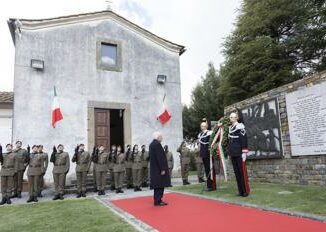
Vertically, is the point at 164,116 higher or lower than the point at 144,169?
higher

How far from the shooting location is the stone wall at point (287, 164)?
890cm

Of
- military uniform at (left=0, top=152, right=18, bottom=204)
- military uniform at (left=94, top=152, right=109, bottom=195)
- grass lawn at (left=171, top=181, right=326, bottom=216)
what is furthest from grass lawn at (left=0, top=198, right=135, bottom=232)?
military uniform at (left=94, top=152, right=109, bottom=195)

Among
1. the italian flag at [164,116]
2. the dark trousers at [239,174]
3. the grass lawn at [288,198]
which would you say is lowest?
the grass lawn at [288,198]

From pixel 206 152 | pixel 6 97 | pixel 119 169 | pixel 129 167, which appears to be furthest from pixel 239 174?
pixel 6 97

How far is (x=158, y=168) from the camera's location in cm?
783

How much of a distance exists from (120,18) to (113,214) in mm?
11165

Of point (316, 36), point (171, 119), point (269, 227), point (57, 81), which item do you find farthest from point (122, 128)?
point (316, 36)

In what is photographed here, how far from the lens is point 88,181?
13312 millimetres

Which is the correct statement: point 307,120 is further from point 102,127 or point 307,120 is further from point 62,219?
point 102,127

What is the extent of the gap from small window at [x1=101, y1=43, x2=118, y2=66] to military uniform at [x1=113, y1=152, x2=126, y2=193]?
475 centimetres

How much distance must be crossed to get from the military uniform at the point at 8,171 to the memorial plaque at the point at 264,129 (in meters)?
7.51

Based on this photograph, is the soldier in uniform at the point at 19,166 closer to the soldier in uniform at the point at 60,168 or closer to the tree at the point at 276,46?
the soldier in uniform at the point at 60,168

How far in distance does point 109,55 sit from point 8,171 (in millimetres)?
6864

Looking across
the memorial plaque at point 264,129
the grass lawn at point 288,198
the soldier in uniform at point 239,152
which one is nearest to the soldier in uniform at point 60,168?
the grass lawn at point 288,198
